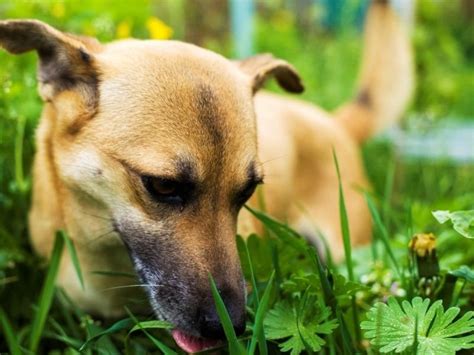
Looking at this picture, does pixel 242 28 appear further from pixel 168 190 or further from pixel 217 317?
pixel 217 317

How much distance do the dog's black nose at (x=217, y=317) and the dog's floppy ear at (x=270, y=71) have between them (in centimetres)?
91

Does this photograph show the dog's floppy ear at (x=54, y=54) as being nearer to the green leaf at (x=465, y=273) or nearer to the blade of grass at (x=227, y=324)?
the blade of grass at (x=227, y=324)

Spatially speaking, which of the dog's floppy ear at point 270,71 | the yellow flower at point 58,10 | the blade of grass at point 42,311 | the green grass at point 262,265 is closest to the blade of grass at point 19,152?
the green grass at point 262,265

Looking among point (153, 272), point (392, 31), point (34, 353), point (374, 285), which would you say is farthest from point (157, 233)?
point (392, 31)

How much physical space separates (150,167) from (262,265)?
47 centimetres

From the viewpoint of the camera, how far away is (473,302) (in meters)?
2.28

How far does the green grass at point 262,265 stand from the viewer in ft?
6.53

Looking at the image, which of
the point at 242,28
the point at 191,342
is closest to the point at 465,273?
the point at 191,342

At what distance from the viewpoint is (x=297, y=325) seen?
1.91 metres

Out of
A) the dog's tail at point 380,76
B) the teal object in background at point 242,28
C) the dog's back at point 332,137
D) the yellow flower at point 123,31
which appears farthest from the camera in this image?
the teal object in background at point 242,28

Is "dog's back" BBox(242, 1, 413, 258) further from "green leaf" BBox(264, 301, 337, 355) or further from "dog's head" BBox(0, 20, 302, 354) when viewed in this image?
"green leaf" BBox(264, 301, 337, 355)

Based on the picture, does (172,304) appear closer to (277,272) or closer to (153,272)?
(153,272)

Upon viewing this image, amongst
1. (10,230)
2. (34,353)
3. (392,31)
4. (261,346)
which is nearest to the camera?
(261,346)

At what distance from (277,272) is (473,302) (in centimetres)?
66
